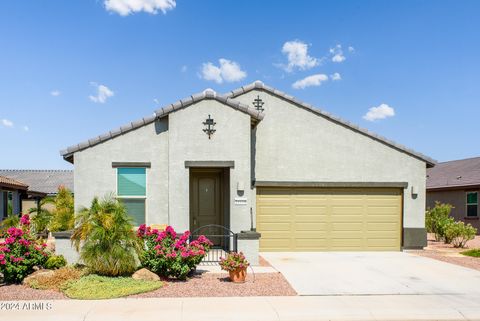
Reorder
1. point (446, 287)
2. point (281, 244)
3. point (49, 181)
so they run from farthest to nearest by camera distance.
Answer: point (49, 181) → point (281, 244) → point (446, 287)

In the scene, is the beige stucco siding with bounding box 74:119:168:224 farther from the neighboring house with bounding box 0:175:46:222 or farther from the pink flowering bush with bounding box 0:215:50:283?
the neighboring house with bounding box 0:175:46:222

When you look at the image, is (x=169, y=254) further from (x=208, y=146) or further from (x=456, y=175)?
(x=456, y=175)

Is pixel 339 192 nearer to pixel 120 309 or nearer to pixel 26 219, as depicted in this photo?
pixel 120 309

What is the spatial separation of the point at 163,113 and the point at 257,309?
6.59 m

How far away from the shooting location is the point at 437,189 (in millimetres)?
23094

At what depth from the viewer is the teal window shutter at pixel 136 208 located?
35.8 ft

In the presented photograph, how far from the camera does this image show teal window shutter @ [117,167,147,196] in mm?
10922

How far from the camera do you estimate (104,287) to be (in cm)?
727

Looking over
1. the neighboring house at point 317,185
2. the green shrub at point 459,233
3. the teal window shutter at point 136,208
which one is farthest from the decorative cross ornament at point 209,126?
the green shrub at point 459,233

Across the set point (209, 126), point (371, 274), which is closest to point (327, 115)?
point (209, 126)

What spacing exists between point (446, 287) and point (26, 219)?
9.82 meters

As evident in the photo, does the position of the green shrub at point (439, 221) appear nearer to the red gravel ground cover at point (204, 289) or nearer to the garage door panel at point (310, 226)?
the garage door panel at point (310, 226)

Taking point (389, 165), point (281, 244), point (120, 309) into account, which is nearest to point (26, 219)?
point (120, 309)

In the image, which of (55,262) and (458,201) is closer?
(55,262)
